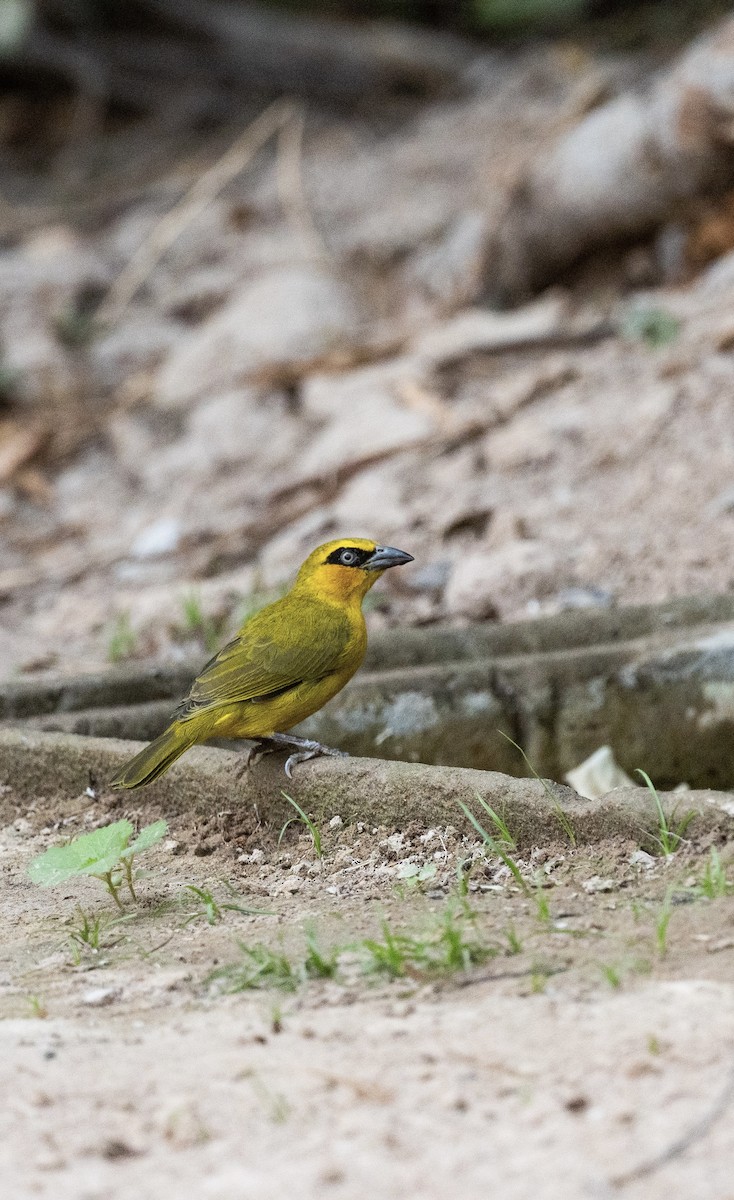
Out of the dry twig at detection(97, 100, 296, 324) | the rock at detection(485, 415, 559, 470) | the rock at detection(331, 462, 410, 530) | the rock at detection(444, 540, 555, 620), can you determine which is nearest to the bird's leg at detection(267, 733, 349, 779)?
the rock at detection(444, 540, 555, 620)

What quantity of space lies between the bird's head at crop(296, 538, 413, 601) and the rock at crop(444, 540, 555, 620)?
Answer: 143 centimetres

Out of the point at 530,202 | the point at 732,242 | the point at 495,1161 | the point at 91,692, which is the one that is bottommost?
the point at 495,1161

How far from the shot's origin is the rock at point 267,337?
8789 mm

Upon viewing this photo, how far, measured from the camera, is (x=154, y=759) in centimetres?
341

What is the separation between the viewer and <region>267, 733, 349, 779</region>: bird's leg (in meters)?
3.41

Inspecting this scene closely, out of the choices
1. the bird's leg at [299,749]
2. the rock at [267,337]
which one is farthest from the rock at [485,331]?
the bird's leg at [299,749]

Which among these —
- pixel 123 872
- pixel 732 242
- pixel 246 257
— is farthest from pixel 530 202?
pixel 123 872

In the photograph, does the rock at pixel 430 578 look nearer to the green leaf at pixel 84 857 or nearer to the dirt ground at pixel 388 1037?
the dirt ground at pixel 388 1037

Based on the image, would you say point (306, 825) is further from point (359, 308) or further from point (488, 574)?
point (359, 308)

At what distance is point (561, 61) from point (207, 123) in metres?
3.16

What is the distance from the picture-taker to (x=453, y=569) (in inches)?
229

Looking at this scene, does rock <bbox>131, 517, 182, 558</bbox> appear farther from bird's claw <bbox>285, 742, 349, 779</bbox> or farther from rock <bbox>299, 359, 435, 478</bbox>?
bird's claw <bbox>285, 742, 349, 779</bbox>

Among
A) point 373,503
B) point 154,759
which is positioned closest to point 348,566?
point 154,759

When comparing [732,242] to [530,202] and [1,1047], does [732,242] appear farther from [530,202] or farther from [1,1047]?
[1,1047]
